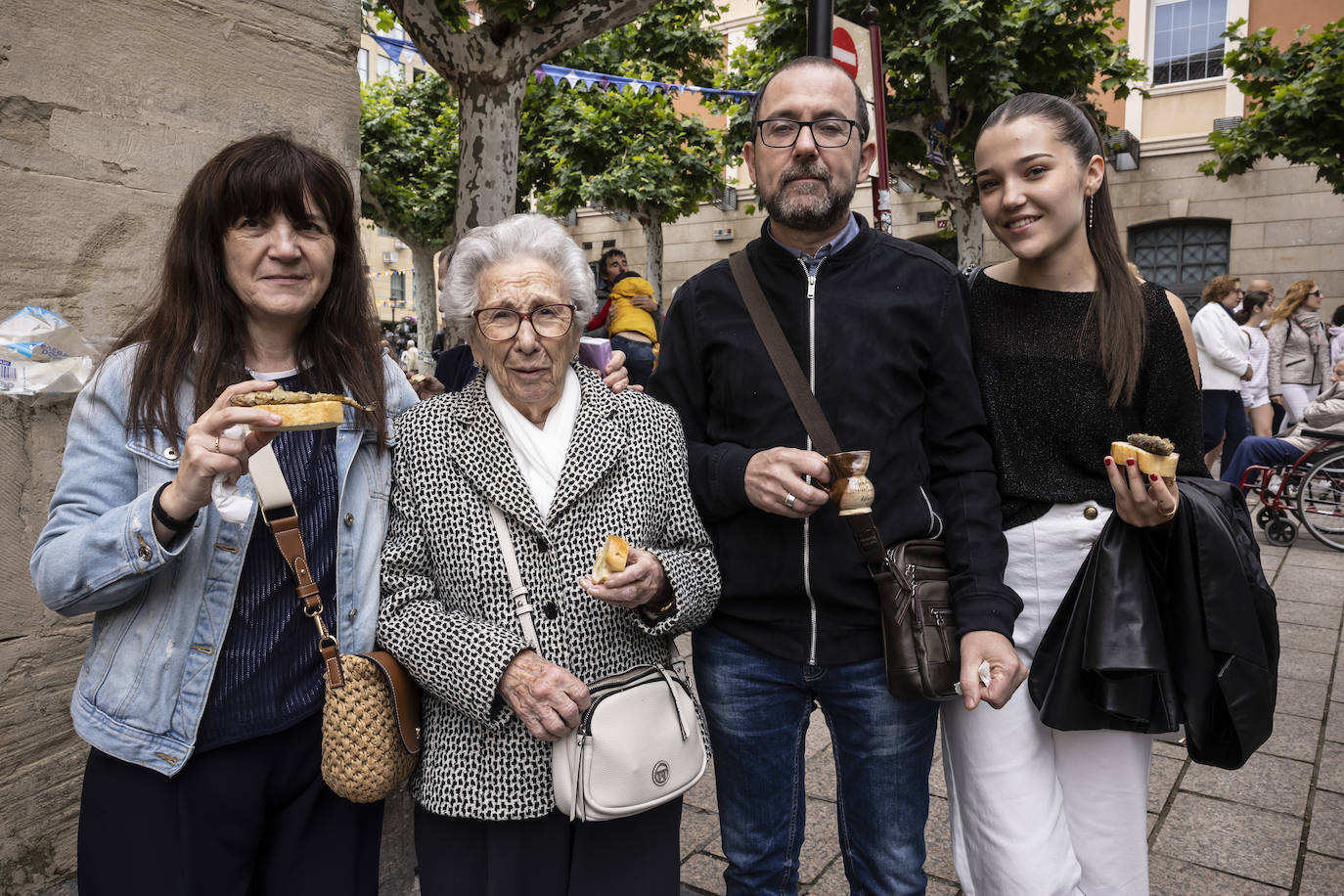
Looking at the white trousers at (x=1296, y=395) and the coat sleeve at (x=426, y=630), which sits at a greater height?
the white trousers at (x=1296, y=395)

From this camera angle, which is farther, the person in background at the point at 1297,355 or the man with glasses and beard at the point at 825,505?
the person in background at the point at 1297,355

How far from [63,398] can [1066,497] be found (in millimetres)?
2567

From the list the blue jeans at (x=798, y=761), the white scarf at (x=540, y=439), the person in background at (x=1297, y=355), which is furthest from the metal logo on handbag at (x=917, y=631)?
the person in background at (x=1297, y=355)

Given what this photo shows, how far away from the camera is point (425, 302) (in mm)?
24812

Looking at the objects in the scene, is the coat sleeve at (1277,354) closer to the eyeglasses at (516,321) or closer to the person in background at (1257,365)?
the person in background at (1257,365)

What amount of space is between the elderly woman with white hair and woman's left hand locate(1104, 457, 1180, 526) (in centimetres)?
88

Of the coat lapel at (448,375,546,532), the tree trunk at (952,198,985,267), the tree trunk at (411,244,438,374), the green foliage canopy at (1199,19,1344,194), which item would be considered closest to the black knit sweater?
the coat lapel at (448,375,546,532)

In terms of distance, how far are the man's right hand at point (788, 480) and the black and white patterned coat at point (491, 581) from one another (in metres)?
0.25

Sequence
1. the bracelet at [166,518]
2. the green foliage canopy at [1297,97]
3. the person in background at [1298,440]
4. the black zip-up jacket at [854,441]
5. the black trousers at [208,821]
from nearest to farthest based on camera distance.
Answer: the bracelet at [166,518] → the black trousers at [208,821] → the black zip-up jacket at [854,441] → the person in background at [1298,440] → the green foliage canopy at [1297,97]

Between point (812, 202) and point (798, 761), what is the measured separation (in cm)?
136

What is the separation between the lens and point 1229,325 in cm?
823

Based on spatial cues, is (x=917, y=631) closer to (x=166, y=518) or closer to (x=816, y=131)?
(x=816, y=131)

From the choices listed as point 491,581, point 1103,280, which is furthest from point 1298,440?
point 491,581

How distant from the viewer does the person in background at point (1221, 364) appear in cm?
803
